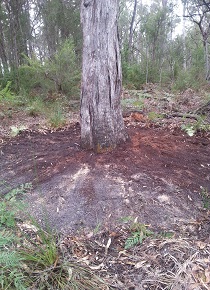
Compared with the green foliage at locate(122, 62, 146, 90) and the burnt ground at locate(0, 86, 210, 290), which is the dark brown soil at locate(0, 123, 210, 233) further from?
the green foliage at locate(122, 62, 146, 90)

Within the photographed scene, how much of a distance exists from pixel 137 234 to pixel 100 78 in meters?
1.80

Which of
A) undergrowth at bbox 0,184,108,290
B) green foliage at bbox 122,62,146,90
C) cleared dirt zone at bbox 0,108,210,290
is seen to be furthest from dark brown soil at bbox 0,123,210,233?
green foliage at bbox 122,62,146,90

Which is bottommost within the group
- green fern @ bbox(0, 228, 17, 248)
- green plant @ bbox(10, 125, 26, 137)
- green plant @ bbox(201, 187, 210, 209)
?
green plant @ bbox(201, 187, 210, 209)

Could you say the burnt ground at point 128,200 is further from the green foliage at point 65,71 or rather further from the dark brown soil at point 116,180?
the green foliage at point 65,71

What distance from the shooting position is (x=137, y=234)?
2023 mm

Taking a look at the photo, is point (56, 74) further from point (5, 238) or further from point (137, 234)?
point (5, 238)

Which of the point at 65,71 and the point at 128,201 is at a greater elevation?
the point at 65,71

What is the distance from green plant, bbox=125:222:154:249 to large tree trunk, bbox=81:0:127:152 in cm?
120

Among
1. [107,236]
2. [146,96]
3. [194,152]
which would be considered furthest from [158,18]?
[107,236]

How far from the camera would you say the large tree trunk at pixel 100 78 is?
2754mm

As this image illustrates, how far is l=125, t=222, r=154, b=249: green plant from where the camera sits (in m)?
1.95

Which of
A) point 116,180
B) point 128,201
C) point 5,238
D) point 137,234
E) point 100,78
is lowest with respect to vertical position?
point 137,234

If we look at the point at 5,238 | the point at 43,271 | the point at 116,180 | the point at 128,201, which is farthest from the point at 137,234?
the point at 5,238

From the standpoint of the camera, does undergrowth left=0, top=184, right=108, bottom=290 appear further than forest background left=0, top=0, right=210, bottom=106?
No
